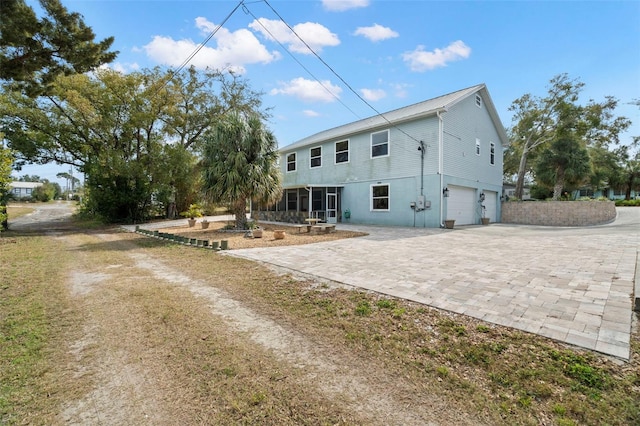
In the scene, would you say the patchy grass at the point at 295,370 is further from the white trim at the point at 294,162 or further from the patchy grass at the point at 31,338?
the white trim at the point at 294,162

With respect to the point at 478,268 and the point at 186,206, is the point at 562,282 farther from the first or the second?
the point at 186,206

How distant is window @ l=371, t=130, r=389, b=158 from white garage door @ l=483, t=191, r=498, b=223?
25.2ft

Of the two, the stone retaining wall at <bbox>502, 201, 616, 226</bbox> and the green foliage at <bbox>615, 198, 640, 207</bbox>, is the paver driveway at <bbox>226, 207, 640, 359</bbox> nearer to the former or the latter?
the stone retaining wall at <bbox>502, 201, 616, 226</bbox>

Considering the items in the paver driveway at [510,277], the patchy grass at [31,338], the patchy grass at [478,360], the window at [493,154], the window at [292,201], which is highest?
the window at [493,154]

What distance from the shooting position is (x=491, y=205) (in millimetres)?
19109

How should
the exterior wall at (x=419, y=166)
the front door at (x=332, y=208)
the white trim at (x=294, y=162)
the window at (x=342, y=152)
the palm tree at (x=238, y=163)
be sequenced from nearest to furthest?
the palm tree at (x=238, y=163)
the exterior wall at (x=419, y=166)
the front door at (x=332, y=208)
the window at (x=342, y=152)
the white trim at (x=294, y=162)

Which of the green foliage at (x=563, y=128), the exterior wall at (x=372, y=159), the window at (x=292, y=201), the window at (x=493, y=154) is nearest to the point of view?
the exterior wall at (x=372, y=159)

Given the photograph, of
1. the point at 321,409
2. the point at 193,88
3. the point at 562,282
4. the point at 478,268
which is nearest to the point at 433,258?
the point at 478,268

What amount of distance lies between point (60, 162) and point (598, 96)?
40032mm

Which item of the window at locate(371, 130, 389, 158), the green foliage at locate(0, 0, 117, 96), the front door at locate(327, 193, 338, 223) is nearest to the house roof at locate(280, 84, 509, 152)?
the window at locate(371, 130, 389, 158)

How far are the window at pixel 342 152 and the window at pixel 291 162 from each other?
16.1ft

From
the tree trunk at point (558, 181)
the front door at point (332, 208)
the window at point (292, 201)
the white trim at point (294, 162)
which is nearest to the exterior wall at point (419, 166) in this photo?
the front door at point (332, 208)

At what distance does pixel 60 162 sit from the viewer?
821 inches

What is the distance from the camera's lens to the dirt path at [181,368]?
6.63ft
